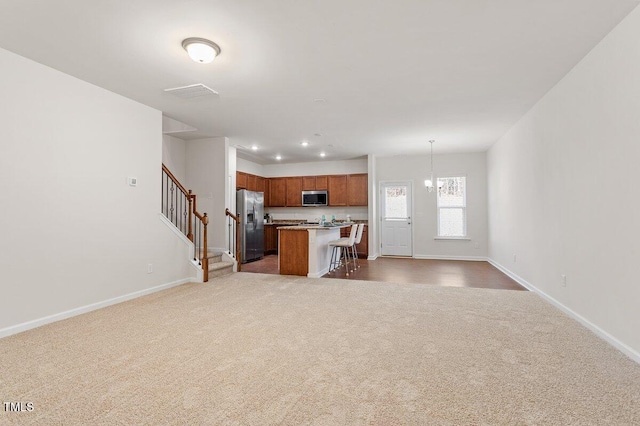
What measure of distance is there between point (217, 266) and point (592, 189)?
545cm

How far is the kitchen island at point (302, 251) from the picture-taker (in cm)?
573

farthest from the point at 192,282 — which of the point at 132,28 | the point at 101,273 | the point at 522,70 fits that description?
the point at 522,70

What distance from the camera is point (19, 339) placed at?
286 cm

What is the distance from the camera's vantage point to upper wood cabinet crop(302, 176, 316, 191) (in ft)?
30.4

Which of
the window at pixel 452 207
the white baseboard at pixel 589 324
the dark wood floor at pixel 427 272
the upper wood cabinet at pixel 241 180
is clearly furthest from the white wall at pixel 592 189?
the upper wood cabinet at pixel 241 180

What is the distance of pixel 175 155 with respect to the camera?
6359mm

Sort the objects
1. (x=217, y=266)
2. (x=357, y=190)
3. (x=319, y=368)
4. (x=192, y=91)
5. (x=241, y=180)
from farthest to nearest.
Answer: (x=357, y=190), (x=241, y=180), (x=217, y=266), (x=192, y=91), (x=319, y=368)

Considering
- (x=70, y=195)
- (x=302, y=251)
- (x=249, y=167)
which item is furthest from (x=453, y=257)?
(x=70, y=195)

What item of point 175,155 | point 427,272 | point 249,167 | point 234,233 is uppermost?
point 249,167

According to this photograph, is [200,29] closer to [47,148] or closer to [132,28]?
[132,28]

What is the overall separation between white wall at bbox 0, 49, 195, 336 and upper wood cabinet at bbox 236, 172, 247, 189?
332 cm

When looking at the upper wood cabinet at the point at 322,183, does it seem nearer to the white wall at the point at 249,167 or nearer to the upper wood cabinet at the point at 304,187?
the upper wood cabinet at the point at 304,187

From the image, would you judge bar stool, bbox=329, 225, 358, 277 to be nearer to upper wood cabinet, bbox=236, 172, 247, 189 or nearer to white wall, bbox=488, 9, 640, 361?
white wall, bbox=488, 9, 640, 361

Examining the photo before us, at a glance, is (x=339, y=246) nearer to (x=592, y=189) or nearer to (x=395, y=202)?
(x=395, y=202)
